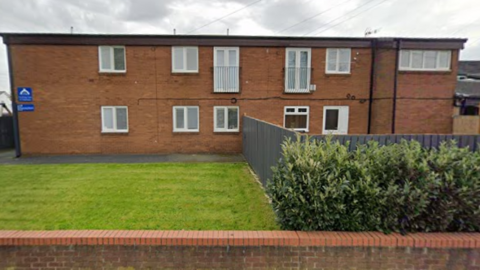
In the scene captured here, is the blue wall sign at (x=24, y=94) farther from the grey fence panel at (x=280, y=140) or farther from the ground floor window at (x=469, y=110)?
the ground floor window at (x=469, y=110)

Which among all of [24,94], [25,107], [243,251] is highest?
[24,94]

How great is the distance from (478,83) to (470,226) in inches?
626

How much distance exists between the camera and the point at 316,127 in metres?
12.1

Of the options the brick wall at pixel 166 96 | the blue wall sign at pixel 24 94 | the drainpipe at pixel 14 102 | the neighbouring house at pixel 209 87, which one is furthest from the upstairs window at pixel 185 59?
the drainpipe at pixel 14 102

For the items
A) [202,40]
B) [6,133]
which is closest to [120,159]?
[202,40]

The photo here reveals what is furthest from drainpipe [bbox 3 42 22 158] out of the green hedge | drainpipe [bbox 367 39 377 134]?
drainpipe [bbox 367 39 377 134]

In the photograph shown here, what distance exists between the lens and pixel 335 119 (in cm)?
1218

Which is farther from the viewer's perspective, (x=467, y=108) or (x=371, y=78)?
(x=467, y=108)

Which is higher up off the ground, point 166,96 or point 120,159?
point 166,96

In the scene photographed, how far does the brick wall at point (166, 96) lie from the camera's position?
1119 centimetres

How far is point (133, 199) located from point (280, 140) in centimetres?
332

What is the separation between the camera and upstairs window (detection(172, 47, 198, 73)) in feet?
37.5

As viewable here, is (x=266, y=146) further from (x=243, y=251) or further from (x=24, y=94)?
(x=24, y=94)

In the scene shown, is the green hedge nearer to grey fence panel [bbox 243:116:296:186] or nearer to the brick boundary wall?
the brick boundary wall
